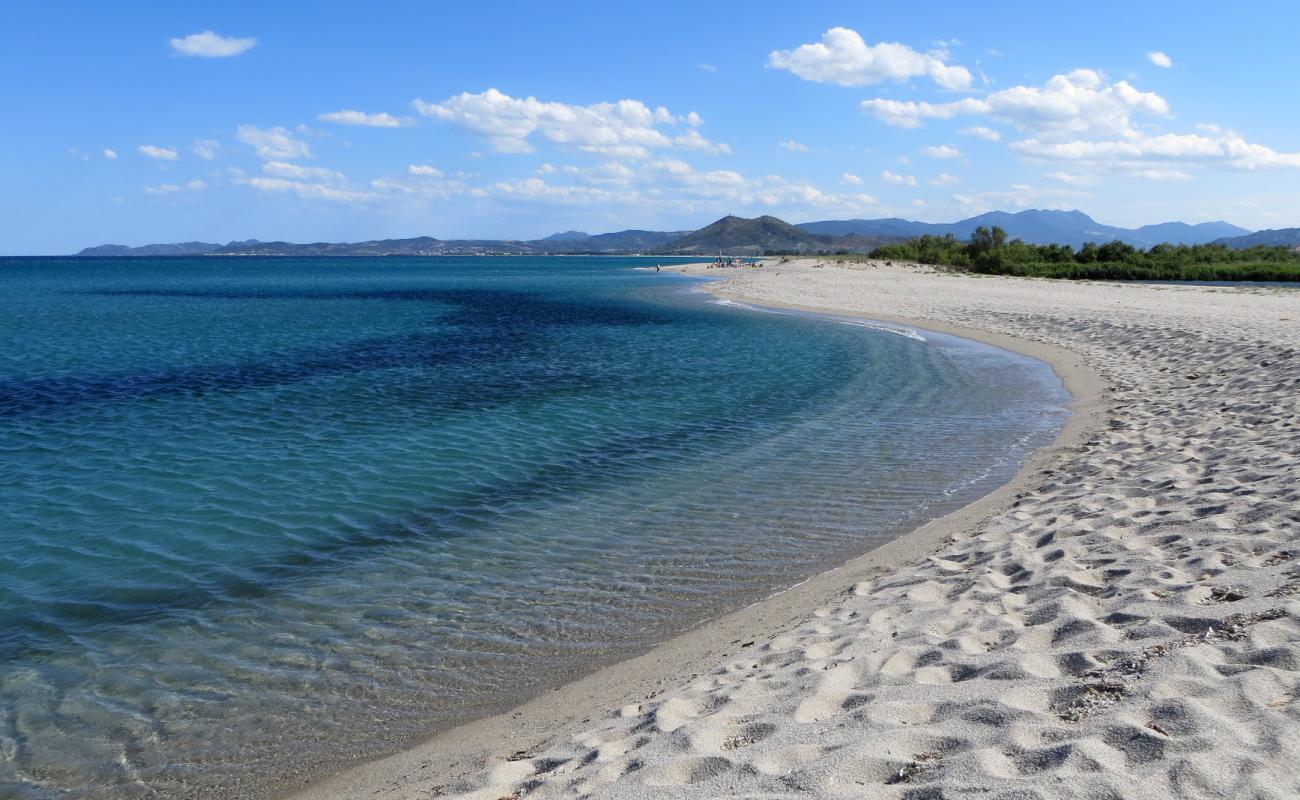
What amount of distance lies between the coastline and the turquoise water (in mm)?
262

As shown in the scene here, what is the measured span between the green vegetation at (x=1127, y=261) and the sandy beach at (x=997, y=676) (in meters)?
57.9

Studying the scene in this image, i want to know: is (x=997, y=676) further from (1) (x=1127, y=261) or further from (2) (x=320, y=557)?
(1) (x=1127, y=261)

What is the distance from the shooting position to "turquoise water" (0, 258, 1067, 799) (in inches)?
251

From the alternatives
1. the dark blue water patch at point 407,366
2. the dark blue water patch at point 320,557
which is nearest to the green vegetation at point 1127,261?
the dark blue water patch at point 407,366

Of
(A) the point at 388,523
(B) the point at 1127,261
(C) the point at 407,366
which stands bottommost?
(A) the point at 388,523

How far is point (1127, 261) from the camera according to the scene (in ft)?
216

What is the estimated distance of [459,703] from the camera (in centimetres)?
643

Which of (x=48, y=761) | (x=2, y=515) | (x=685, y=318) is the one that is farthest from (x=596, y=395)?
(x=685, y=318)

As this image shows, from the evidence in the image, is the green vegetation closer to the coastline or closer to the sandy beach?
the sandy beach

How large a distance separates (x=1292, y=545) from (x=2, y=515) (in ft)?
47.7

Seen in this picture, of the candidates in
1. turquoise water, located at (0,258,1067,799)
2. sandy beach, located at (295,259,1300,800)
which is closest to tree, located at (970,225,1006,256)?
turquoise water, located at (0,258,1067,799)

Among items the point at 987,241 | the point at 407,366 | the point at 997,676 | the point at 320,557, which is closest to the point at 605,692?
the point at 997,676

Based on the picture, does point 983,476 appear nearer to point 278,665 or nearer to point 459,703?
point 459,703

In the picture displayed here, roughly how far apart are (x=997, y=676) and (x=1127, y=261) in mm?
72312
